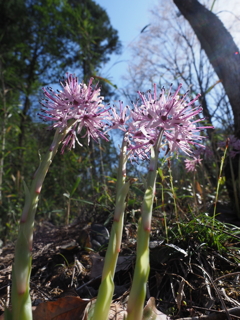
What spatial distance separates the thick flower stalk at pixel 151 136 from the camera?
0.76 meters

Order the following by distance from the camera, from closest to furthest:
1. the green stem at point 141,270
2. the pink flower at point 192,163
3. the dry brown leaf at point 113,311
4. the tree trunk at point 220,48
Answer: the green stem at point 141,270 < the dry brown leaf at point 113,311 < the pink flower at point 192,163 < the tree trunk at point 220,48

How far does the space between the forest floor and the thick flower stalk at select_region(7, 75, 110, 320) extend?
0.24 m

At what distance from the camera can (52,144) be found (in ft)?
3.34

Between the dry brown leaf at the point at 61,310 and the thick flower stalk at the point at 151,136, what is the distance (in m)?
0.31

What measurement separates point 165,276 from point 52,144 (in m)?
1.04

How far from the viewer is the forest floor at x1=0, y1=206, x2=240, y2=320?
121 centimetres

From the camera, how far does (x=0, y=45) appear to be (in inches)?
360

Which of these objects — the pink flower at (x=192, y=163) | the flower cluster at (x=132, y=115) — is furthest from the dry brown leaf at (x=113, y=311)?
the pink flower at (x=192, y=163)

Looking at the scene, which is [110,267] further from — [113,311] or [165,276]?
[165,276]

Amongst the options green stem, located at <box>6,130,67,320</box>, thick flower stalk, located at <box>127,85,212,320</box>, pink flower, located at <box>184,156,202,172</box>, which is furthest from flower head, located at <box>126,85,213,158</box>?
pink flower, located at <box>184,156,202,172</box>

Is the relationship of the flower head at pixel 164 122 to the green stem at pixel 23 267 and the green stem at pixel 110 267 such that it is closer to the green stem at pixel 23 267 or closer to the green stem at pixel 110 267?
the green stem at pixel 110 267

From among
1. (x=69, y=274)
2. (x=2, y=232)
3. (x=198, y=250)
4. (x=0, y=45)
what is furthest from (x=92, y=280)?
(x=0, y=45)

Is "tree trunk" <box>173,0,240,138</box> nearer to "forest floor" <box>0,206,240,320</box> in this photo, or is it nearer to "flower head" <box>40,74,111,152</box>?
"forest floor" <box>0,206,240,320</box>

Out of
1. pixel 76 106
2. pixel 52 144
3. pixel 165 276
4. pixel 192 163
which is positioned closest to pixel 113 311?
pixel 165 276
